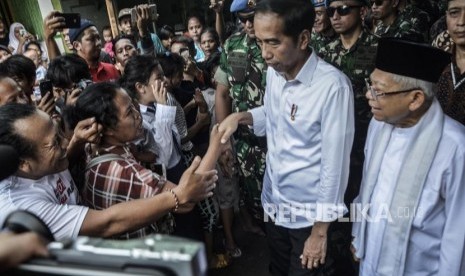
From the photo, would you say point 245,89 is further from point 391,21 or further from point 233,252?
point 391,21

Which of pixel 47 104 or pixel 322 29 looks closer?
pixel 47 104

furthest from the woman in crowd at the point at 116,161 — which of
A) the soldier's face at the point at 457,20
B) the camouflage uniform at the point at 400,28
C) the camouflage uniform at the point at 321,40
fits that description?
the camouflage uniform at the point at 400,28

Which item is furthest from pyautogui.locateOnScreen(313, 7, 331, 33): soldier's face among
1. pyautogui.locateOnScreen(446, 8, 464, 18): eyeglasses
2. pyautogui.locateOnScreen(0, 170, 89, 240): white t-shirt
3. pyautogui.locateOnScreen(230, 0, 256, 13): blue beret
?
pyautogui.locateOnScreen(0, 170, 89, 240): white t-shirt

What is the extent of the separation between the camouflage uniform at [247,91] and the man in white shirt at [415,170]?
4.19ft

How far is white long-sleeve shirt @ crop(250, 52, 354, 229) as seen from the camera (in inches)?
78.5

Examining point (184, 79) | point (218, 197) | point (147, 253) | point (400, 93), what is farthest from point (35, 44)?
point (147, 253)

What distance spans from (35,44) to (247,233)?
4.69 metres

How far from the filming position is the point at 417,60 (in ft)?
5.60

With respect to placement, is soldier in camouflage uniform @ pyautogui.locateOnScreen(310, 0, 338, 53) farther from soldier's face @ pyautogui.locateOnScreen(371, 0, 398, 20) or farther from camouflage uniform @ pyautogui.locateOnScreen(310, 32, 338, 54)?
soldier's face @ pyautogui.locateOnScreen(371, 0, 398, 20)

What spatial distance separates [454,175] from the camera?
1.66m

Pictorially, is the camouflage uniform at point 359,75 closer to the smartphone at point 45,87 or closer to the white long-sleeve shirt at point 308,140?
the white long-sleeve shirt at point 308,140

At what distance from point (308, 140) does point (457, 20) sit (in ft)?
4.59

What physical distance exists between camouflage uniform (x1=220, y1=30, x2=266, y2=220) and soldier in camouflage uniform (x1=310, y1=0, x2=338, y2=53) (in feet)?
3.14

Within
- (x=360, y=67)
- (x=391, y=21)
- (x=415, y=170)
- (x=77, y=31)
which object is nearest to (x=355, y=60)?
(x=360, y=67)
